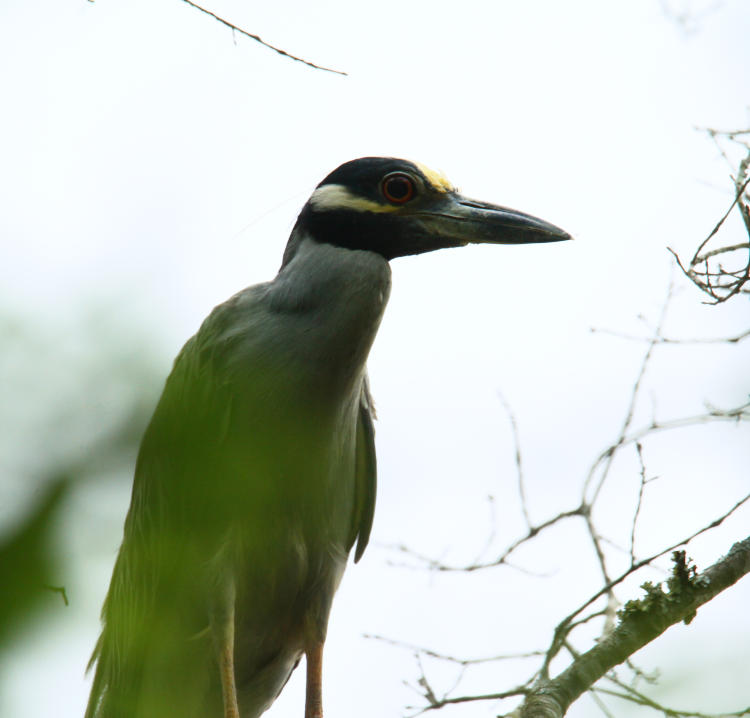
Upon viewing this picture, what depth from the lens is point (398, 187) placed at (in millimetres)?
3578

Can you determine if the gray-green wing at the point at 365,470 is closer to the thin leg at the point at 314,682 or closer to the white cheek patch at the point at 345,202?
the thin leg at the point at 314,682

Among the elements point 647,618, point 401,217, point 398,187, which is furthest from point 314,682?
point 398,187

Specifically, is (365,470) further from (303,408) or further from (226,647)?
(226,647)

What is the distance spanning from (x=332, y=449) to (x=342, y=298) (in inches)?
22.4

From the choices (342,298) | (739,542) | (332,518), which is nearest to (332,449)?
(332,518)

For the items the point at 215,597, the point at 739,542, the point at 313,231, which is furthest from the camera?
the point at 313,231

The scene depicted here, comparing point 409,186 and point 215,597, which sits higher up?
point 409,186

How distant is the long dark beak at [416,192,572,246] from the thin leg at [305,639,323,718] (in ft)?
5.50

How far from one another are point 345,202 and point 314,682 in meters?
1.85

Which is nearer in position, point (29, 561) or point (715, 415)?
point (29, 561)

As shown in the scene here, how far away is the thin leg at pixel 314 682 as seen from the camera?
136 inches

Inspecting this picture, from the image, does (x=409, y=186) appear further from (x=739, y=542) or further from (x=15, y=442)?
(x=15, y=442)

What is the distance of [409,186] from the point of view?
3582 millimetres

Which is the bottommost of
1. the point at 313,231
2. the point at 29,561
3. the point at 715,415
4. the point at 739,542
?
the point at 29,561
